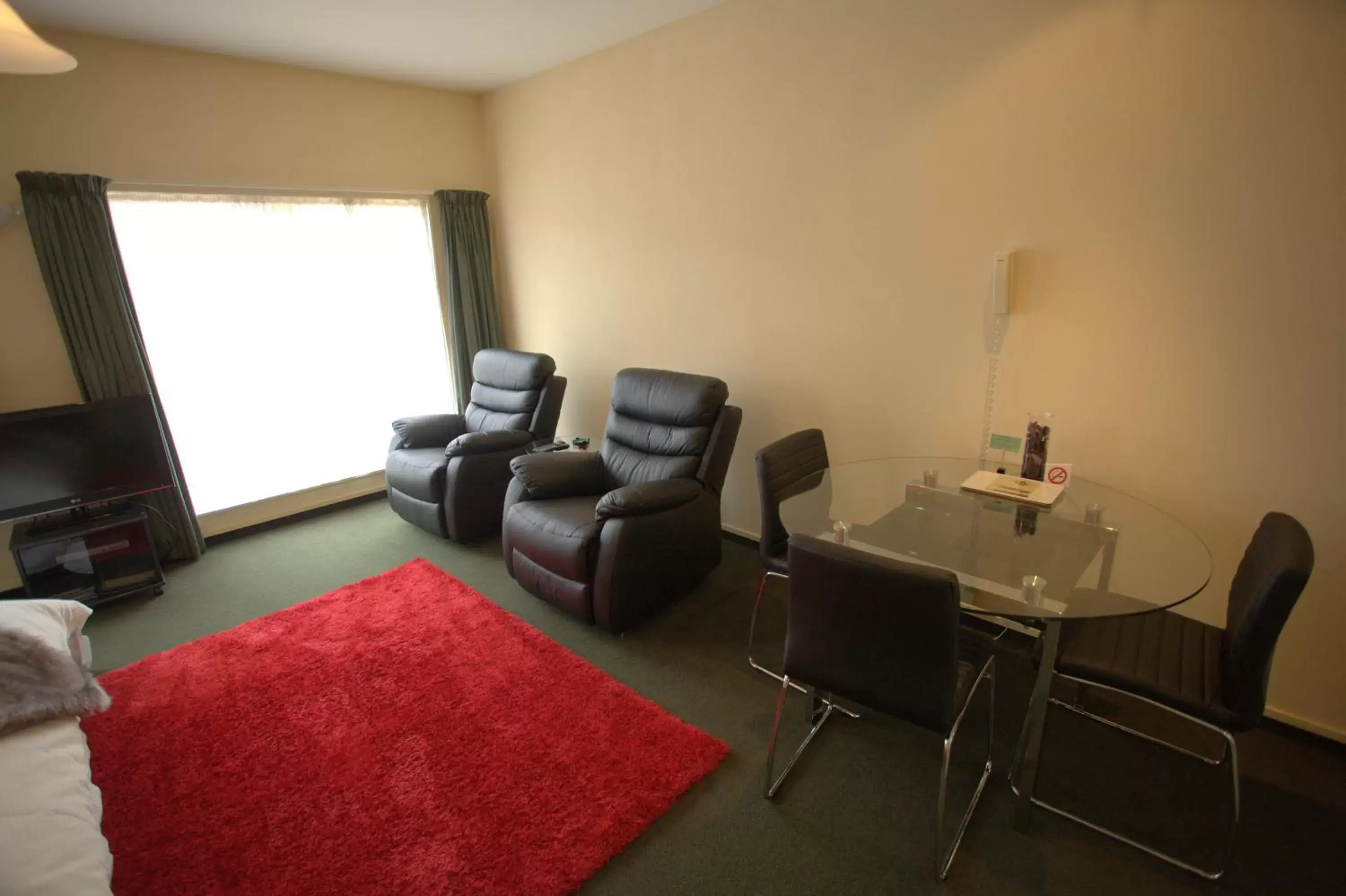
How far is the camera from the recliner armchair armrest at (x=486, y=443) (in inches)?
143

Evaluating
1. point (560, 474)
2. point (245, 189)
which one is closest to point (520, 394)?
point (560, 474)

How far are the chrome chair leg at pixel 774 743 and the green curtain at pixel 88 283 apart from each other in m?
3.52

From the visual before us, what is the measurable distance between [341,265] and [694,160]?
2487mm

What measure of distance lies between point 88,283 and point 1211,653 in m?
4.94

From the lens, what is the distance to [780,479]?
245cm

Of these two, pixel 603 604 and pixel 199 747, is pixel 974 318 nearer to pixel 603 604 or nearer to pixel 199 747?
pixel 603 604

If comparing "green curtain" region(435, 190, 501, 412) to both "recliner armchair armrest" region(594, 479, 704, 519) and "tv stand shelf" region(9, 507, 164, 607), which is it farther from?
"recliner armchair armrest" region(594, 479, 704, 519)

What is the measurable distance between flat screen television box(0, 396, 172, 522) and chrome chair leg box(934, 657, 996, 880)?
12.9ft

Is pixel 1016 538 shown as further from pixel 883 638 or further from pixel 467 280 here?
pixel 467 280

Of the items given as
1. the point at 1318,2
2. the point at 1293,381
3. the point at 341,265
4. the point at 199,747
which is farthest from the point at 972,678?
the point at 341,265

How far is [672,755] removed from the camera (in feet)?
6.85

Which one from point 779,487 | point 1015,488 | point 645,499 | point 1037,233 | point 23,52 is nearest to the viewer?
point 23,52

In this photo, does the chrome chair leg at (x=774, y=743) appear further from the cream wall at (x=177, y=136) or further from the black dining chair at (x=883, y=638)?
the cream wall at (x=177, y=136)

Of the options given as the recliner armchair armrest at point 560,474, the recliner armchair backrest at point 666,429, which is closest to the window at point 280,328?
the recliner armchair armrest at point 560,474
